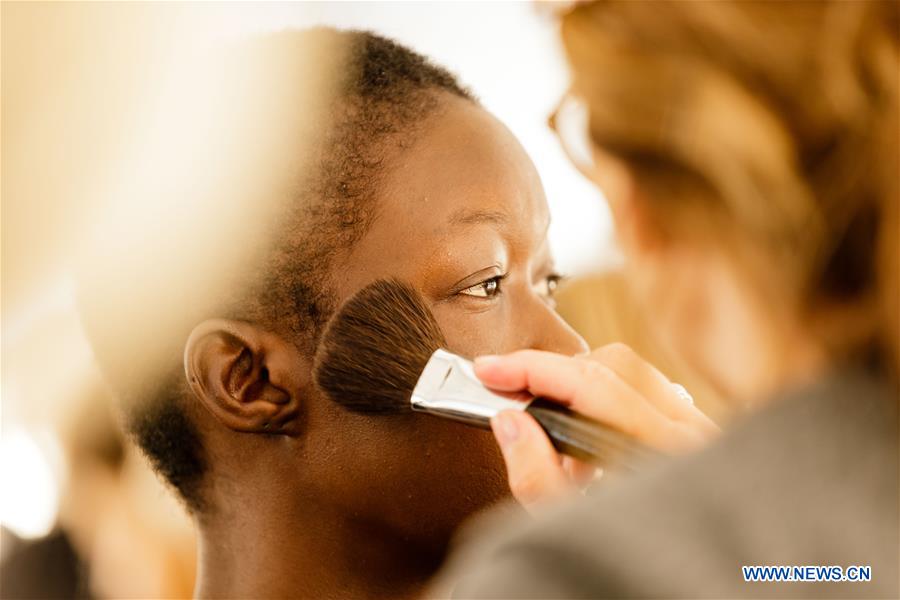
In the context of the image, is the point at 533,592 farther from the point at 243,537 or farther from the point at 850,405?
the point at 243,537

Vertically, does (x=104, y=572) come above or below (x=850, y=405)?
above

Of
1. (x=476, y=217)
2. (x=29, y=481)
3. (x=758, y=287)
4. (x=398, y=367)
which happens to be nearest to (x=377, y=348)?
(x=398, y=367)

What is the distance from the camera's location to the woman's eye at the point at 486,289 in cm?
68

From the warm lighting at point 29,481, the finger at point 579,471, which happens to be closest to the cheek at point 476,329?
the finger at point 579,471

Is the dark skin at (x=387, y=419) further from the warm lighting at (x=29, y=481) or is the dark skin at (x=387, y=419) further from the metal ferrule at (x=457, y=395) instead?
the warm lighting at (x=29, y=481)

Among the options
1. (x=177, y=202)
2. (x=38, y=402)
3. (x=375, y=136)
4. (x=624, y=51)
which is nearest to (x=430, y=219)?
(x=375, y=136)

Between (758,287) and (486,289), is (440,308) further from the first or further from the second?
(758,287)

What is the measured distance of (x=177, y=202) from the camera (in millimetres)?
692

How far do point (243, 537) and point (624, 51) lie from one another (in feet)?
1.46

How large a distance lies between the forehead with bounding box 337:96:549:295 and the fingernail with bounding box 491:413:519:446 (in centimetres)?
14

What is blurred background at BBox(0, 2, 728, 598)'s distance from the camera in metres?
0.85

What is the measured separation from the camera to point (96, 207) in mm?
788

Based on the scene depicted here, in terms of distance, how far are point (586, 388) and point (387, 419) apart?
0.52 feet

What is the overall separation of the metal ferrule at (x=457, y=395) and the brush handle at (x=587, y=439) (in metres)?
0.02
